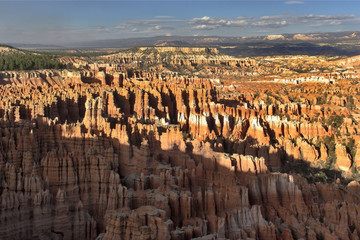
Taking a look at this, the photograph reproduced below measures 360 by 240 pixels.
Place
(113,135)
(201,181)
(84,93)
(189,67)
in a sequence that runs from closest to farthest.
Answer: (201,181) → (113,135) → (84,93) → (189,67)

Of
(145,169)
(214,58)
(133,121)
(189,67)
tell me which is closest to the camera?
(145,169)

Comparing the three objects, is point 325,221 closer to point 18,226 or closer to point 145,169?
point 145,169

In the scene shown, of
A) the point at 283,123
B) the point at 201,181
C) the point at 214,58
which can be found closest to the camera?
the point at 201,181

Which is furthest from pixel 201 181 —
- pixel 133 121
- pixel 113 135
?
pixel 133 121

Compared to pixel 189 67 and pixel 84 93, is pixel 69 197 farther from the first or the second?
pixel 189 67

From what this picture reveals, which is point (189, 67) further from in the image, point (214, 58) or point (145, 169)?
point (145, 169)

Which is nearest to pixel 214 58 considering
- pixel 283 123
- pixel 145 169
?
pixel 283 123

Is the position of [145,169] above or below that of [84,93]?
below

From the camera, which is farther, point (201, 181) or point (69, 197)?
point (201, 181)

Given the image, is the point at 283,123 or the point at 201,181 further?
the point at 283,123

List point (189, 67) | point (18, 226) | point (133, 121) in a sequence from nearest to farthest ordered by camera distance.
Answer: point (18, 226) → point (133, 121) → point (189, 67)
